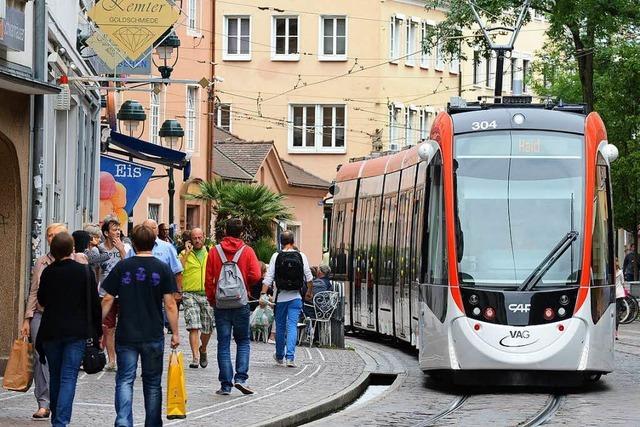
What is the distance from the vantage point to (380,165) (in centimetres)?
3052

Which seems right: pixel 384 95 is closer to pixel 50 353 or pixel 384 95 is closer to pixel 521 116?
pixel 521 116

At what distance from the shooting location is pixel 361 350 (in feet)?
92.2

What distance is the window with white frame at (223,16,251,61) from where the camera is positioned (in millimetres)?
72812

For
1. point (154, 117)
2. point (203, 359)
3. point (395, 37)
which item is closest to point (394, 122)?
point (395, 37)

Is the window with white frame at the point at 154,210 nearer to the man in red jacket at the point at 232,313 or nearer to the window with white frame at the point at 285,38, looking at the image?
the window with white frame at the point at 285,38

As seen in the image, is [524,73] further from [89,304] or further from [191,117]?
[89,304]

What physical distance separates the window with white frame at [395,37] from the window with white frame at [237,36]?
553cm

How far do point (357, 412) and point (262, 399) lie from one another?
945 mm

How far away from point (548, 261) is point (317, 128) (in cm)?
5213

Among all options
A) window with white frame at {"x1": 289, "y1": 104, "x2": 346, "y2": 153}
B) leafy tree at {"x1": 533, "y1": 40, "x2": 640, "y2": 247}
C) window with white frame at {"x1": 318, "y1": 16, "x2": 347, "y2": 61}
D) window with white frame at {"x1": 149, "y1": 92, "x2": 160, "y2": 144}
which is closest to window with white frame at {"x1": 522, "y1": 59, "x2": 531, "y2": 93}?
window with white frame at {"x1": 318, "y1": 16, "x2": 347, "y2": 61}

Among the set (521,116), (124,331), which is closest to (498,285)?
(521,116)

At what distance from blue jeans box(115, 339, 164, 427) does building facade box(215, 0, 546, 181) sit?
187ft

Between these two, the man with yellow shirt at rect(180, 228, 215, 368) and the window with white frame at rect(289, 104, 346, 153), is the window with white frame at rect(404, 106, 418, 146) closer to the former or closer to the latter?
the window with white frame at rect(289, 104, 346, 153)

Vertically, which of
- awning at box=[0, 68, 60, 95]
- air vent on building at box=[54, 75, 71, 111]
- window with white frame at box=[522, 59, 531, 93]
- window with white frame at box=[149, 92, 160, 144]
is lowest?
awning at box=[0, 68, 60, 95]
